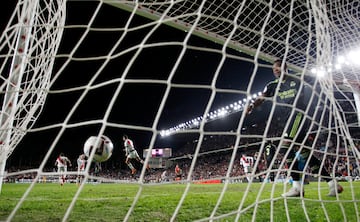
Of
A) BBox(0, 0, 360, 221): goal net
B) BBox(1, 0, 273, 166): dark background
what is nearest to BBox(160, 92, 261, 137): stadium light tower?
BBox(1, 0, 273, 166): dark background

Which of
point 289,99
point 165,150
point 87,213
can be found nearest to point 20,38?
point 87,213

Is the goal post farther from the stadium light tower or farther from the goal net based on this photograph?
the stadium light tower

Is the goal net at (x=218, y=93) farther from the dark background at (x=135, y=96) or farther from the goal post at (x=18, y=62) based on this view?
the dark background at (x=135, y=96)

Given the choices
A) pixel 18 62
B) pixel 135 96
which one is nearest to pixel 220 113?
pixel 135 96

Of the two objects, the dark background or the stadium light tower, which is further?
the stadium light tower

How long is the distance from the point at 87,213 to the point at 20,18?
1722 millimetres

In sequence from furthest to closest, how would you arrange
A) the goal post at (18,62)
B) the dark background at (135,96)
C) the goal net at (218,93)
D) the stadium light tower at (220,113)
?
1. the stadium light tower at (220,113)
2. the dark background at (135,96)
3. the goal post at (18,62)
4. the goal net at (218,93)

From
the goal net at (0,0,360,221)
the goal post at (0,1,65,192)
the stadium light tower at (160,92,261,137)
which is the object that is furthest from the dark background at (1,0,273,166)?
the goal post at (0,1,65,192)

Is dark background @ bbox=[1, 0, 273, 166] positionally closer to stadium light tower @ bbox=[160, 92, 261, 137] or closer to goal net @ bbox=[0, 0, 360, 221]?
stadium light tower @ bbox=[160, 92, 261, 137]

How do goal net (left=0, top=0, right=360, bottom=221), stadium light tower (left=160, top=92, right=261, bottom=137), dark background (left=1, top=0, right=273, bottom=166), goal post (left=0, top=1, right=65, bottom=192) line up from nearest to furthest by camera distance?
goal net (left=0, top=0, right=360, bottom=221), goal post (left=0, top=1, right=65, bottom=192), dark background (left=1, top=0, right=273, bottom=166), stadium light tower (left=160, top=92, right=261, bottom=137)

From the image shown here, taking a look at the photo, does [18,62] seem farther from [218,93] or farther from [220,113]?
[220,113]

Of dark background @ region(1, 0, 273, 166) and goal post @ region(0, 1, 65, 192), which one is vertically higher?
dark background @ region(1, 0, 273, 166)

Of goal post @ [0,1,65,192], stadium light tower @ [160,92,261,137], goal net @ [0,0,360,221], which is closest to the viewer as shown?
goal net @ [0,0,360,221]

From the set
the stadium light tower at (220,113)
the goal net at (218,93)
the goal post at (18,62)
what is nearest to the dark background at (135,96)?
the stadium light tower at (220,113)
